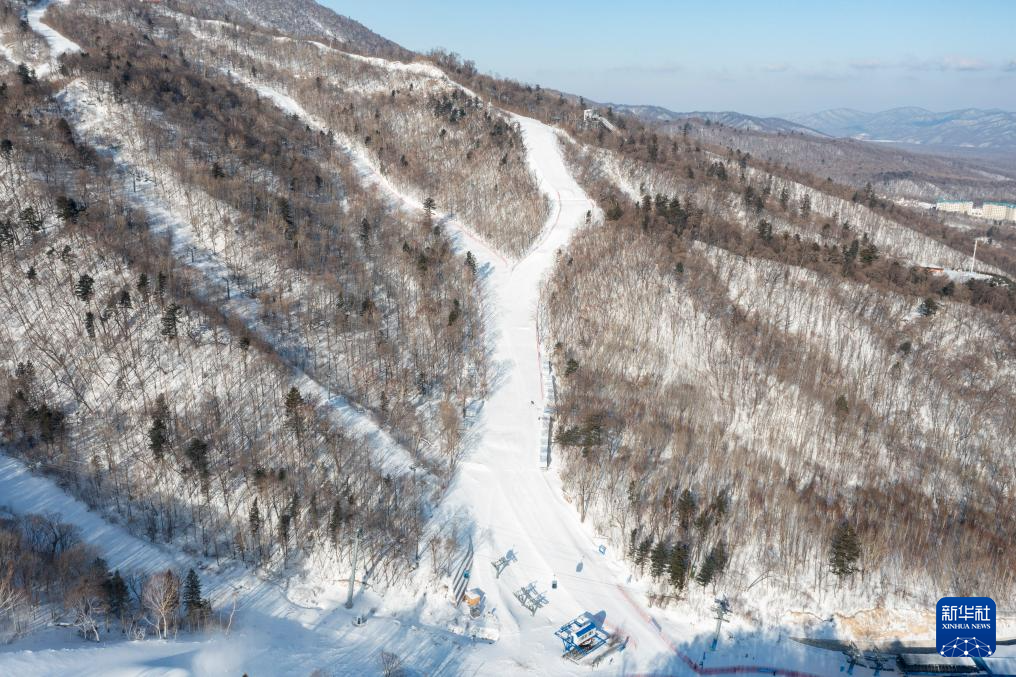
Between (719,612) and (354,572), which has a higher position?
(354,572)

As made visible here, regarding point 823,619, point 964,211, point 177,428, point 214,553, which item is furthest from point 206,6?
point 964,211

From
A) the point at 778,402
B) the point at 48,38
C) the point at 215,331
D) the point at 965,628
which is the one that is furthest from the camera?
the point at 48,38

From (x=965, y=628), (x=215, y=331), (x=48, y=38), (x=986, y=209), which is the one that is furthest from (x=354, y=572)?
(x=986, y=209)

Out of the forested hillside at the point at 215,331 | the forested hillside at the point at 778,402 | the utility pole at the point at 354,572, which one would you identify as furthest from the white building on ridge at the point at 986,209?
the utility pole at the point at 354,572

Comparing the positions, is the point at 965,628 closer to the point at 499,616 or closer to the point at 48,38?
the point at 499,616

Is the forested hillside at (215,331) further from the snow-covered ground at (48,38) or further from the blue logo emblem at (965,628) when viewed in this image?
the blue logo emblem at (965,628)

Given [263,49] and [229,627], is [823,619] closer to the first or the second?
[229,627]

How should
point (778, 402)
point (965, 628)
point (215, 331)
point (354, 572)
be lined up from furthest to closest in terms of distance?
point (778, 402) < point (215, 331) < point (965, 628) < point (354, 572)
